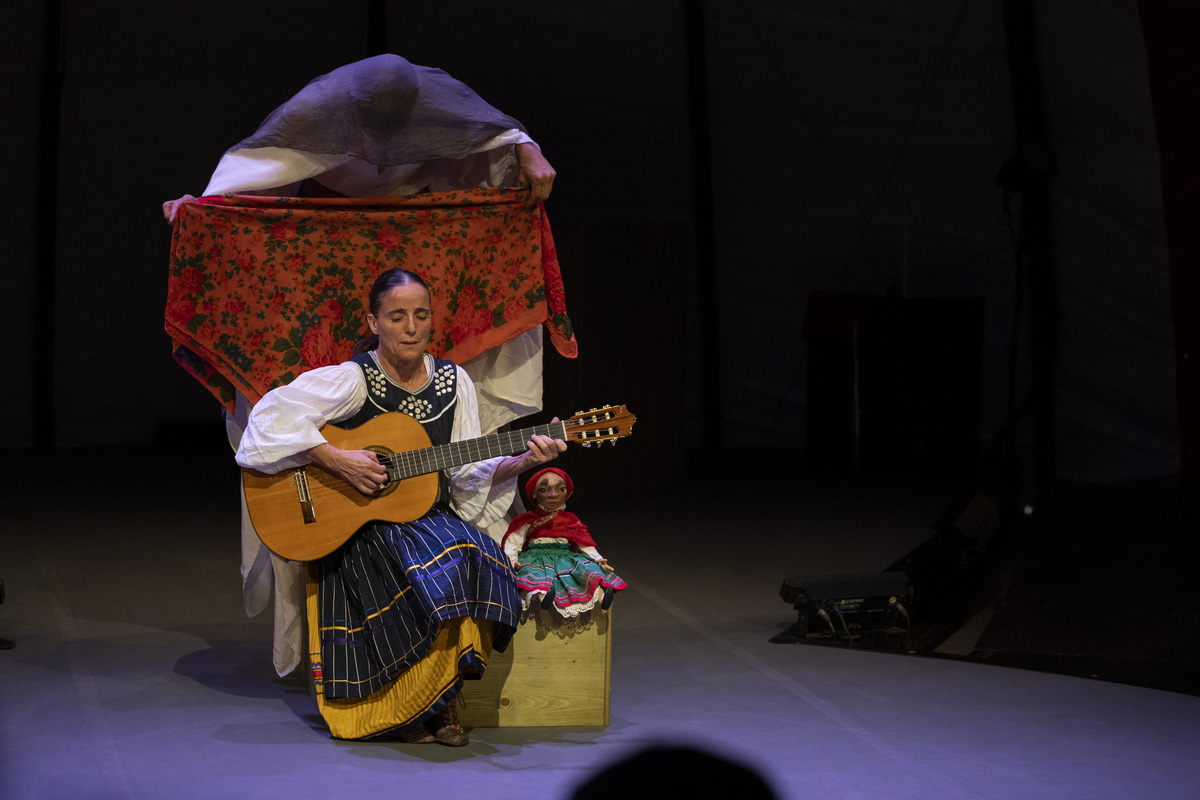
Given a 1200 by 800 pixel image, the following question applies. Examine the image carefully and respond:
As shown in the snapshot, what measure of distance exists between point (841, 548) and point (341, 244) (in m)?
3.61

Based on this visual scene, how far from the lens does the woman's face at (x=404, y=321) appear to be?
11.9 ft

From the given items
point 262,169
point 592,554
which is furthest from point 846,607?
point 262,169

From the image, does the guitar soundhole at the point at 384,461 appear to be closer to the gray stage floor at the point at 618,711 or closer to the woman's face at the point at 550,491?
the woman's face at the point at 550,491

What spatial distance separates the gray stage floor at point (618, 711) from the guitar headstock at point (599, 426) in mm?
824

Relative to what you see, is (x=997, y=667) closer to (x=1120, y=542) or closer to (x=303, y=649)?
(x=303, y=649)

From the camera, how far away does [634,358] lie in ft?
28.3

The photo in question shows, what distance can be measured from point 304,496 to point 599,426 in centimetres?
82

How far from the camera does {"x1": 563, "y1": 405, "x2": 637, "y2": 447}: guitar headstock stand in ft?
11.6

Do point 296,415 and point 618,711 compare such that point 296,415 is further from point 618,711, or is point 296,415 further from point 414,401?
point 618,711

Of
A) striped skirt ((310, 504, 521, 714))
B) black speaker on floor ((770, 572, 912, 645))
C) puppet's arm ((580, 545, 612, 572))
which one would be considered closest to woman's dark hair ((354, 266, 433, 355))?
striped skirt ((310, 504, 521, 714))

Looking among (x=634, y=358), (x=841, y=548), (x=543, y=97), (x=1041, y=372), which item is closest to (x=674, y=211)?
(x=543, y=97)

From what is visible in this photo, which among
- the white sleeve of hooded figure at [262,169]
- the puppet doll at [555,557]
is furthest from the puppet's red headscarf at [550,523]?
the white sleeve of hooded figure at [262,169]

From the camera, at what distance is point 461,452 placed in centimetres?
359

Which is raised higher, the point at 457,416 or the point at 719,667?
the point at 457,416
